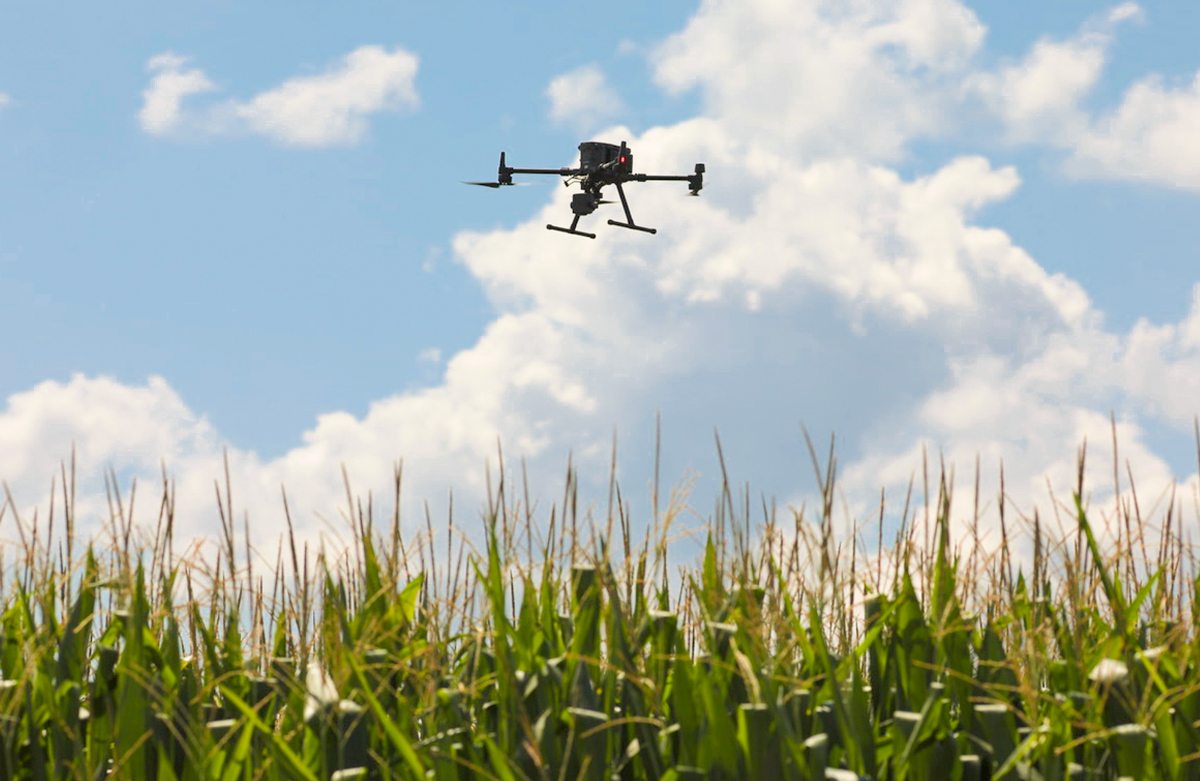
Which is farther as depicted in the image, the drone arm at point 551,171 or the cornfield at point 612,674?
the drone arm at point 551,171

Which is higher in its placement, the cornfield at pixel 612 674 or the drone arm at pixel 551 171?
the drone arm at pixel 551 171

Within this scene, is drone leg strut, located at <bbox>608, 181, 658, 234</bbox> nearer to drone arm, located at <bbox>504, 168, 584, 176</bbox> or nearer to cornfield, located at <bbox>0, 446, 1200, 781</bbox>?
drone arm, located at <bbox>504, 168, 584, 176</bbox>

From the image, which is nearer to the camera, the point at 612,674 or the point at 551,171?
the point at 612,674

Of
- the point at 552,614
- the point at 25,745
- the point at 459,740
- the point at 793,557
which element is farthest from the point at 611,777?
the point at 25,745

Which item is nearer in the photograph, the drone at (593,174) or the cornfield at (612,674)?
the cornfield at (612,674)

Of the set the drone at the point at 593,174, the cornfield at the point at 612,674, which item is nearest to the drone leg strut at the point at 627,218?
the drone at the point at 593,174

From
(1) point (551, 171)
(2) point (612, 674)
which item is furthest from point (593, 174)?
(2) point (612, 674)

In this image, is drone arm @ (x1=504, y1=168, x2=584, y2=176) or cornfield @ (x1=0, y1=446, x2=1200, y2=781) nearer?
cornfield @ (x1=0, y1=446, x2=1200, y2=781)

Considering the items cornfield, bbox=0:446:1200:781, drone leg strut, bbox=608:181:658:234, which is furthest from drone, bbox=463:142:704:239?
cornfield, bbox=0:446:1200:781

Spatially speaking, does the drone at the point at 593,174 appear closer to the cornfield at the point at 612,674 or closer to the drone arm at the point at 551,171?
the drone arm at the point at 551,171

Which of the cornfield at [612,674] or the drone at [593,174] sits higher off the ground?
the drone at [593,174]

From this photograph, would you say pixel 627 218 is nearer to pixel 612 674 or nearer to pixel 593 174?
pixel 593 174

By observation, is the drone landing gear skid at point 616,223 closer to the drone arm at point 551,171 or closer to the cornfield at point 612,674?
the drone arm at point 551,171
